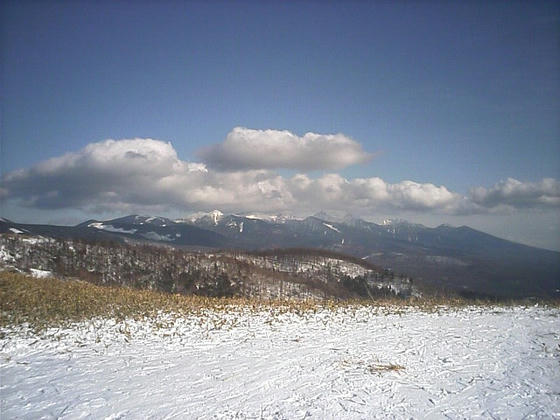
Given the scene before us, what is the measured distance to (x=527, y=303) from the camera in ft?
64.1

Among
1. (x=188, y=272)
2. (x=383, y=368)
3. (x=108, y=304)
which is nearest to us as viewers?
(x=383, y=368)

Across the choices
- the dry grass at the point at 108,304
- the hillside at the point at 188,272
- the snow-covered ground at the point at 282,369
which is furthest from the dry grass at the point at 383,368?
the hillside at the point at 188,272

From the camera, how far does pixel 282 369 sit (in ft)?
29.8

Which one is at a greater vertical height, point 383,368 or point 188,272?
point 383,368

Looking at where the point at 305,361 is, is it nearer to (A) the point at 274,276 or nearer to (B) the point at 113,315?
(B) the point at 113,315

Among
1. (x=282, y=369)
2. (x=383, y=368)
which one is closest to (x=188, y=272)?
(x=282, y=369)

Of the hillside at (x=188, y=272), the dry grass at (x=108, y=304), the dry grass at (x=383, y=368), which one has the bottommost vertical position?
the hillside at (x=188, y=272)

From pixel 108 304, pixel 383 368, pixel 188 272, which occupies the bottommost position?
pixel 188 272

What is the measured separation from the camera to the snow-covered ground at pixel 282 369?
7082 mm

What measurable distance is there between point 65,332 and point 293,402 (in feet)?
29.7

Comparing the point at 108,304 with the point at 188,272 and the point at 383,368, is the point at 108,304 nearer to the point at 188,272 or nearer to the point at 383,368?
the point at 383,368

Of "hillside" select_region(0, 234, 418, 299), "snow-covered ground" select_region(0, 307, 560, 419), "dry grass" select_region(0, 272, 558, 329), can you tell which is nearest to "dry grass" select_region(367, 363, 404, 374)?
"snow-covered ground" select_region(0, 307, 560, 419)

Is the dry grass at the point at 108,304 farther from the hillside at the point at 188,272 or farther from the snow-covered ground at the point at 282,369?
the hillside at the point at 188,272

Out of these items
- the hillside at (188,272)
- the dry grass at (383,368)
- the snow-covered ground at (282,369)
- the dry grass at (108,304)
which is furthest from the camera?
the hillside at (188,272)
